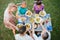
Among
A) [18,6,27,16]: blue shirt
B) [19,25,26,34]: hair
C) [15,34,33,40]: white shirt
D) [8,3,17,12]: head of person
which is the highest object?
[8,3,17,12]: head of person

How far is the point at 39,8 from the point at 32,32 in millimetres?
197

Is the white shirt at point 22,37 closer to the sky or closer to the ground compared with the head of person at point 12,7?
closer to the ground

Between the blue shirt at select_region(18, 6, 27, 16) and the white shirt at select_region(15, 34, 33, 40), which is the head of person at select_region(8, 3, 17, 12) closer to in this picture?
the blue shirt at select_region(18, 6, 27, 16)

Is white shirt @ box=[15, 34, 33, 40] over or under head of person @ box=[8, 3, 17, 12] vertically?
under

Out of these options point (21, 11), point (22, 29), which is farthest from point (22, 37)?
point (21, 11)

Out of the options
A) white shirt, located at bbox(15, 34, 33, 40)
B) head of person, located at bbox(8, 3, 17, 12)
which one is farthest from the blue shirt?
white shirt, located at bbox(15, 34, 33, 40)

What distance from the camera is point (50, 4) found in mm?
1309

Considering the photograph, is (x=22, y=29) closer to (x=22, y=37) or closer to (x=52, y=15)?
(x=22, y=37)

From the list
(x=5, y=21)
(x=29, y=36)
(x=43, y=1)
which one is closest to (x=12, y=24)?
(x=5, y=21)

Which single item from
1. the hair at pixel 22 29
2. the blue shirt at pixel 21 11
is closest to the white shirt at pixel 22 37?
the hair at pixel 22 29

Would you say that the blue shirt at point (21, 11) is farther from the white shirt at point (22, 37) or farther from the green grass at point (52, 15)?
the white shirt at point (22, 37)

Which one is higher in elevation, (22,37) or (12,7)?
(12,7)

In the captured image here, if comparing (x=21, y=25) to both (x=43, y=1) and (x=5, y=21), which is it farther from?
(x=43, y=1)

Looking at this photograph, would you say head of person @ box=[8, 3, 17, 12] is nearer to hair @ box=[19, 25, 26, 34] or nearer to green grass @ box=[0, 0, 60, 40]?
green grass @ box=[0, 0, 60, 40]
